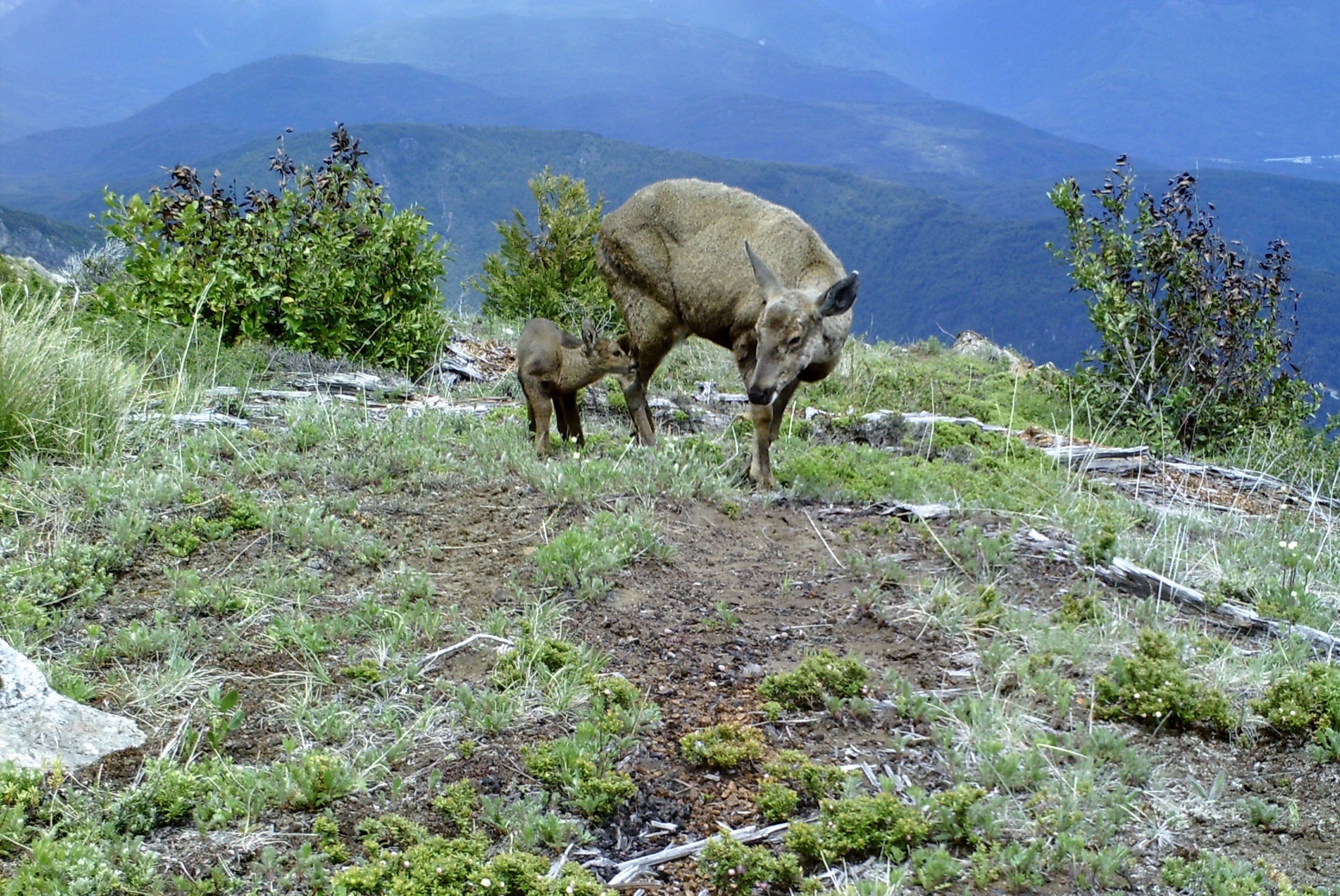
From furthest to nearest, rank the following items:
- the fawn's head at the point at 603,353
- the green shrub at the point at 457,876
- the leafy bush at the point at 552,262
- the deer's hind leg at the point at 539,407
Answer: the leafy bush at the point at 552,262
the fawn's head at the point at 603,353
the deer's hind leg at the point at 539,407
the green shrub at the point at 457,876

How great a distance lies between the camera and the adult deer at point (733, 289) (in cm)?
686

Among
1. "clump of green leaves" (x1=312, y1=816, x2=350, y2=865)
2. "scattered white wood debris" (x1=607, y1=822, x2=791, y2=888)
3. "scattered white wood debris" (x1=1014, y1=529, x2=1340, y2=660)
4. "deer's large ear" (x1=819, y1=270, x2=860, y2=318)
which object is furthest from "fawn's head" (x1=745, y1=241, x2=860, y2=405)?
"clump of green leaves" (x1=312, y1=816, x2=350, y2=865)

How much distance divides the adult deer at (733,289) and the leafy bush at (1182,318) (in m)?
5.49

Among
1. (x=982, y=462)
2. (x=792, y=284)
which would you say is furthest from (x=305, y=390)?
(x=982, y=462)

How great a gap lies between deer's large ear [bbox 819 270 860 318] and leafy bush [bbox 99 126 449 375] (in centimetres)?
548

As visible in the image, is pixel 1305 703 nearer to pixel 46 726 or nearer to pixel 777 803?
pixel 777 803

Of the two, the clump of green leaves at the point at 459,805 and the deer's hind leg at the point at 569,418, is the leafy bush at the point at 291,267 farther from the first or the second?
the clump of green leaves at the point at 459,805

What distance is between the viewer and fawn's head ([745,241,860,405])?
6695mm

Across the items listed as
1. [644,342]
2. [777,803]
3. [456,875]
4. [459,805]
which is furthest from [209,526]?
[644,342]

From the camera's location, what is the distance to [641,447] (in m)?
7.34

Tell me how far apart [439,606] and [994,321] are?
340ft

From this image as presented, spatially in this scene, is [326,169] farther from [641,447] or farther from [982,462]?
[982,462]

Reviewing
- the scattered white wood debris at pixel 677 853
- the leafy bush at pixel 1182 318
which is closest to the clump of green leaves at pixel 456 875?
the scattered white wood debris at pixel 677 853

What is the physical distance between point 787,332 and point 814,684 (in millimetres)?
3249
